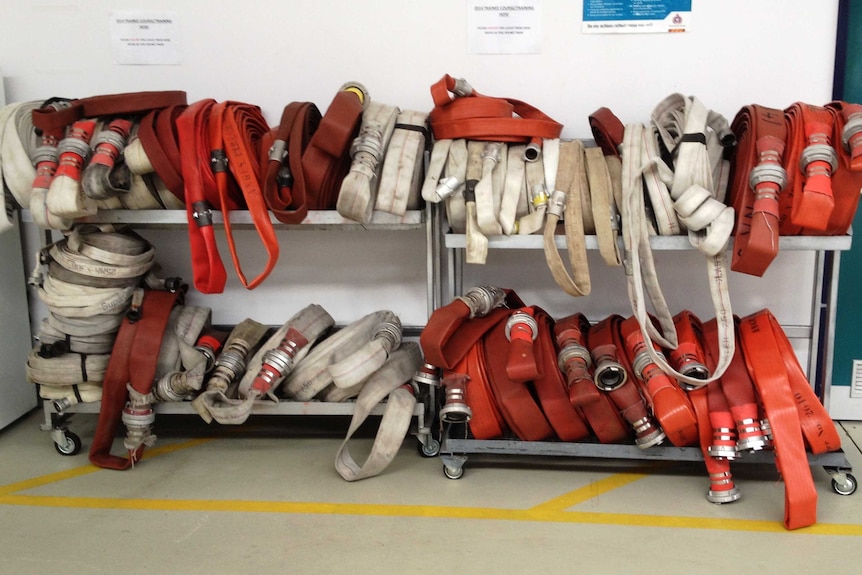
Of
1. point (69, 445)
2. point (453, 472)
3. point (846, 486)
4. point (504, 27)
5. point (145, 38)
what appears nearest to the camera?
point (846, 486)

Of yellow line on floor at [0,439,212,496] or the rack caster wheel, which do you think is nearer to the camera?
yellow line on floor at [0,439,212,496]

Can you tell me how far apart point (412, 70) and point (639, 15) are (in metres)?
1.07

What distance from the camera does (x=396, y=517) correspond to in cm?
260

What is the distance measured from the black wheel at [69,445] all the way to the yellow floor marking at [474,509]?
11.7 inches

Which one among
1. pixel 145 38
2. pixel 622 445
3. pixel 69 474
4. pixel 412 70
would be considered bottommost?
pixel 69 474

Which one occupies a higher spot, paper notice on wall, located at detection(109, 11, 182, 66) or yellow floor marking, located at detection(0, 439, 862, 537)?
paper notice on wall, located at detection(109, 11, 182, 66)

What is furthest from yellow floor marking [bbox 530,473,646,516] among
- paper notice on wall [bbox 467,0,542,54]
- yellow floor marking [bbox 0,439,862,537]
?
paper notice on wall [bbox 467,0,542,54]

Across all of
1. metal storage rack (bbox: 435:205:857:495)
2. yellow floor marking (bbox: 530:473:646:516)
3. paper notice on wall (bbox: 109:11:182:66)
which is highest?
paper notice on wall (bbox: 109:11:182:66)

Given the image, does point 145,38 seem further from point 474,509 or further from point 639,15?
point 474,509

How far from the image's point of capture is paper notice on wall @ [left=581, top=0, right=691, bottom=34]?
3.24 metres

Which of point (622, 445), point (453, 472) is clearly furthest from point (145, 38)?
point (622, 445)

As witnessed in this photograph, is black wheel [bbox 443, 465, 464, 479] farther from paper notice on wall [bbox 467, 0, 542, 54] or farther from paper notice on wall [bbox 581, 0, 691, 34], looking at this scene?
paper notice on wall [bbox 581, 0, 691, 34]

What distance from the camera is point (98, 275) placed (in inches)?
117

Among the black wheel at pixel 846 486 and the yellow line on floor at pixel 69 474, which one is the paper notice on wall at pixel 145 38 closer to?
the yellow line on floor at pixel 69 474
